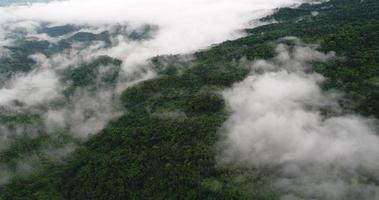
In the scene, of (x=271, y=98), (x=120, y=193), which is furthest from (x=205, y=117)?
(x=120, y=193)

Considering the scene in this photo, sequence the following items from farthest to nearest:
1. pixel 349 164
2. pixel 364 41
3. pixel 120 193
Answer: pixel 364 41 < pixel 120 193 < pixel 349 164

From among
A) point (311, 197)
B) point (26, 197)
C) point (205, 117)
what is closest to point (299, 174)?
point (311, 197)

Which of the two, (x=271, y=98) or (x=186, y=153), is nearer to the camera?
(x=186, y=153)

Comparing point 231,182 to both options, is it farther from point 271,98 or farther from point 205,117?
point 271,98

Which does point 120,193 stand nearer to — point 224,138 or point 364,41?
point 224,138

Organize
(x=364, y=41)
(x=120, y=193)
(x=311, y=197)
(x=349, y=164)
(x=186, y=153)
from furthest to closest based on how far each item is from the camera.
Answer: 1. (x=364, y=41)
2. (x=186, y=153)
3. (x=120, y=193)
4. (x=349, y=164)
5. (x=311, y=197)

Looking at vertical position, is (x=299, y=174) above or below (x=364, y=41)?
below

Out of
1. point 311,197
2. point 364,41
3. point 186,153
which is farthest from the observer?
point 364,41

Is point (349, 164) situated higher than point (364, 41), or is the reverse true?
point (364, 41)

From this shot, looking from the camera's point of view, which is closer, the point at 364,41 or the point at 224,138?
the point at 224,138
